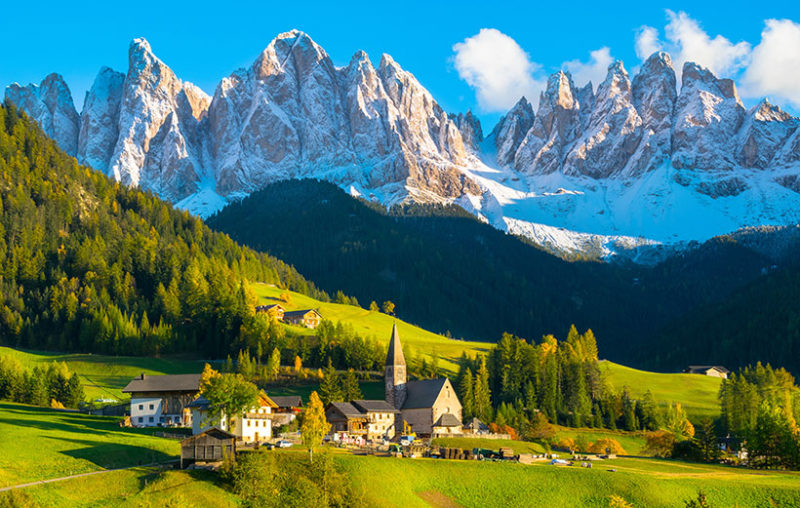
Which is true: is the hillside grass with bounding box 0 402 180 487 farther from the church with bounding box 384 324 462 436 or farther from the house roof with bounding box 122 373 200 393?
the church with bounding box 384 324 462 436

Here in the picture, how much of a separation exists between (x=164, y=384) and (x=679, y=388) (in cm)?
10751

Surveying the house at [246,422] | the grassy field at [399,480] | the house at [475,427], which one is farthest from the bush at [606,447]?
the house at [246,422]

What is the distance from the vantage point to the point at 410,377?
512ft

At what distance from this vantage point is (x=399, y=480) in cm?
8094

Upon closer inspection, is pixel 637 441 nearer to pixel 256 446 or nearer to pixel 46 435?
pixel 256 446

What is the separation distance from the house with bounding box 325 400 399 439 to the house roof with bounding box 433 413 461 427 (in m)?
7.06

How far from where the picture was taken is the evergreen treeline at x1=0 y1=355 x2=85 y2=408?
4806 inches

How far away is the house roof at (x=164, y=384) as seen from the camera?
11994 centimetres

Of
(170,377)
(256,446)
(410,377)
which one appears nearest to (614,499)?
(256,446)

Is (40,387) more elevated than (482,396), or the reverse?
(40,387)

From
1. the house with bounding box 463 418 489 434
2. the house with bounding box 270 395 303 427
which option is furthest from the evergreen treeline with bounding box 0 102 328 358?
the house with bounding box 463 418 489 434

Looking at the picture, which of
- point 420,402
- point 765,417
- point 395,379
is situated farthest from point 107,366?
point 765,417

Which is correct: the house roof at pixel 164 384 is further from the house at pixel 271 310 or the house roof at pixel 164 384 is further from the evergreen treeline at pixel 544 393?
the house at pixel 271 310

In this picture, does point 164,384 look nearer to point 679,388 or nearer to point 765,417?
point 765,417
